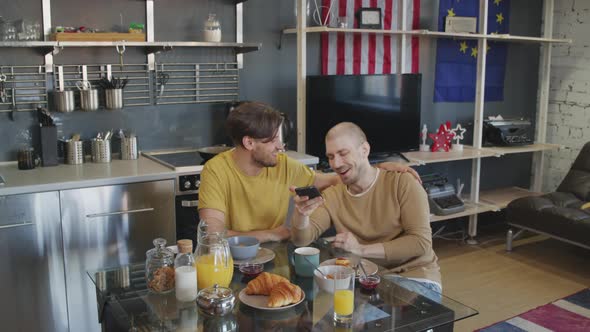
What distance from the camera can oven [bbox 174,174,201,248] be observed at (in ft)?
11.3

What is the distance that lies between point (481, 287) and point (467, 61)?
2.00 meters

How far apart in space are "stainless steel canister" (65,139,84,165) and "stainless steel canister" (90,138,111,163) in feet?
0.25

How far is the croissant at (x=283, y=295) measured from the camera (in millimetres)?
1785

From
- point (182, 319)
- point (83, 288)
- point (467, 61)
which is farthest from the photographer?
point (467, 61)

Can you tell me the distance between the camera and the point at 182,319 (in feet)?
5.76

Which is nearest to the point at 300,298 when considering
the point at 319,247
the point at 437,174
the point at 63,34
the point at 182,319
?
the point at 182,319

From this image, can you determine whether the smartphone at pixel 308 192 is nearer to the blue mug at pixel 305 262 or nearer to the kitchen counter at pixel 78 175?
the blue mug at pixel 305 262

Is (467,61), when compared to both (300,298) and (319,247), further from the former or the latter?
(300,298)

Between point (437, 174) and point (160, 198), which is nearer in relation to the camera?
point (160, 198)

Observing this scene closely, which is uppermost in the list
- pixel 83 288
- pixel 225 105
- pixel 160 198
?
pixel 225 105

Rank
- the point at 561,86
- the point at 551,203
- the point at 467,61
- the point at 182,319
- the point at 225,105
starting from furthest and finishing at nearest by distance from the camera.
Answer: the point at 561,86 < the point at 467,61 < the point at 551,203 < the point at 225,105 < the point at 182,319

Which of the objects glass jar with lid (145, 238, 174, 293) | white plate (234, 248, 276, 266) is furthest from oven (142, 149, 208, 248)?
glass jar with lid (145, 238, 174, 293)

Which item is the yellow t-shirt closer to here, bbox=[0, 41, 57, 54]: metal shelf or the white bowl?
the white bowl

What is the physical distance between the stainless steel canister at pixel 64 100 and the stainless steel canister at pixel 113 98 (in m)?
0.20
